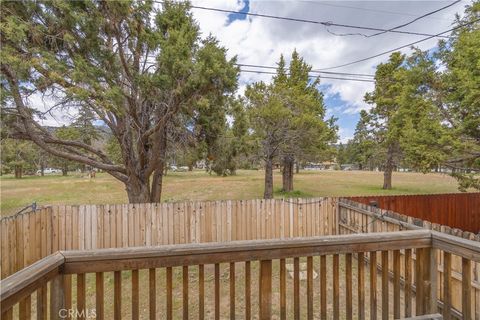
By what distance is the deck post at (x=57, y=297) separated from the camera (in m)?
1.19

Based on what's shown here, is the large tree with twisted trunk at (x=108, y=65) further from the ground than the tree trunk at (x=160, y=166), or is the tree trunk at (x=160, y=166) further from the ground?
the large tree with twisted trunk at (x=108, y=65)

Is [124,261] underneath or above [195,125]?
underneath

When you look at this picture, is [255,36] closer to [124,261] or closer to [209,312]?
[209,312]

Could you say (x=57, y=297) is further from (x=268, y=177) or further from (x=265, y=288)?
(x=268, y=177)

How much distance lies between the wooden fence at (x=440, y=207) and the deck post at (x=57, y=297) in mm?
6744

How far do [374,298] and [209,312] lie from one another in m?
2.49

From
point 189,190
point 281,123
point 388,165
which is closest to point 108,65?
point 281,123

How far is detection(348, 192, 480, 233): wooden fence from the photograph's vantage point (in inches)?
277

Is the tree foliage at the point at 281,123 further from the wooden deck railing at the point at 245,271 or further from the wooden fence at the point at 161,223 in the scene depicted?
the wooden deck railing at the point at 245,271

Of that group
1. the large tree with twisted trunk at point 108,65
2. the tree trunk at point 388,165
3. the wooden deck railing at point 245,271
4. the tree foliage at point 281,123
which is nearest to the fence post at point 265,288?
the wooden deck railing at point 245,271

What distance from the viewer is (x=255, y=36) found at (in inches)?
327

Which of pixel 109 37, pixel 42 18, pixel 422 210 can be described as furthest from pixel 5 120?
pixel 422 210

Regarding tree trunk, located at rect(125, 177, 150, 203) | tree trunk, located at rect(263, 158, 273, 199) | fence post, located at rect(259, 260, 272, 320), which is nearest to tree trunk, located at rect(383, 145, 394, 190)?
tree trunk, located at rect(263, 158, 273, 199)

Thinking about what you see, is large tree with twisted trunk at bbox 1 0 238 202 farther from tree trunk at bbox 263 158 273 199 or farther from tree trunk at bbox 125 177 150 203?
tree trunk at bbox 263 158 273 199
